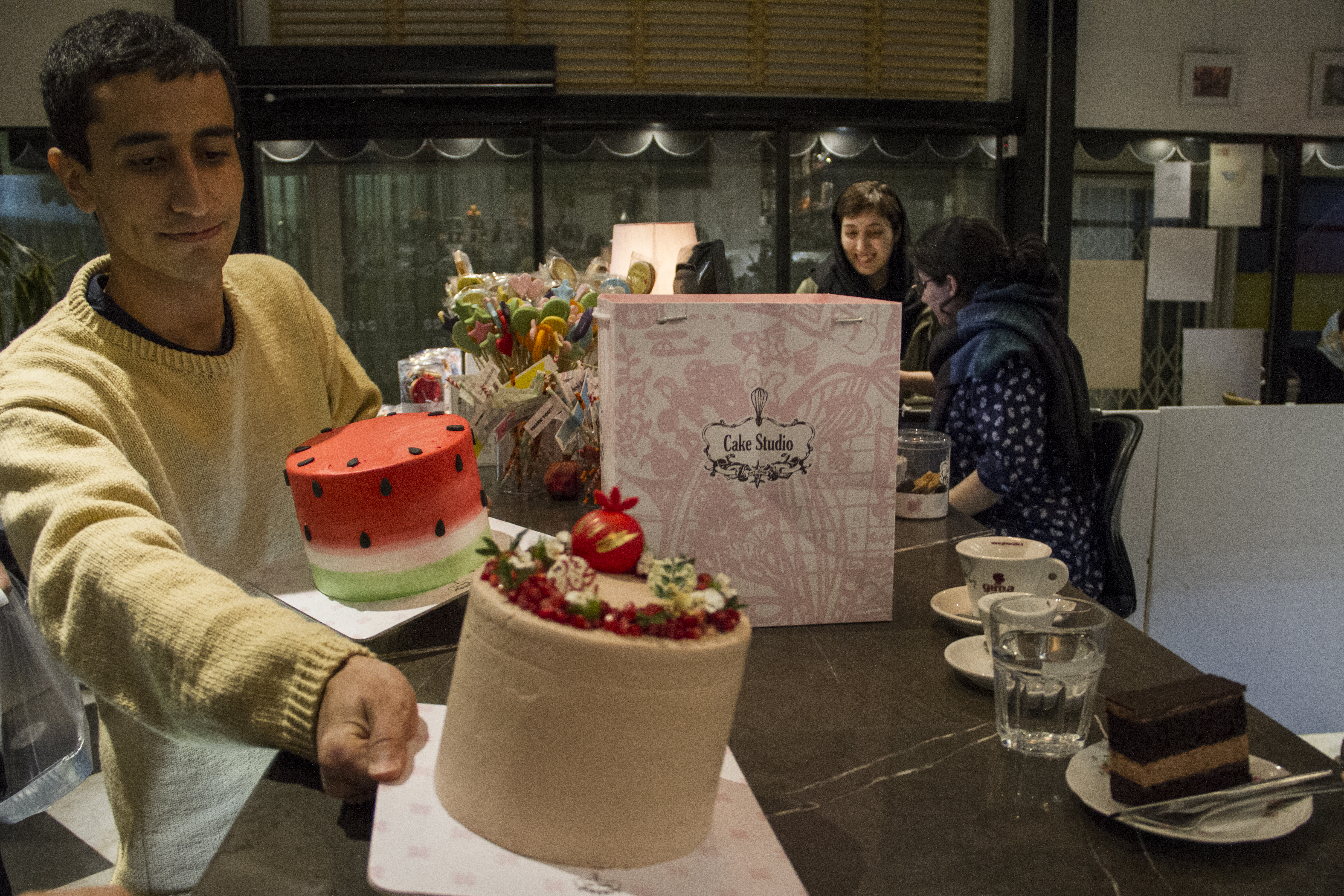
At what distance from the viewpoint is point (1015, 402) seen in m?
2.18

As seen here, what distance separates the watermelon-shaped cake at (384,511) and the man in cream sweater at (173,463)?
6.8 inches

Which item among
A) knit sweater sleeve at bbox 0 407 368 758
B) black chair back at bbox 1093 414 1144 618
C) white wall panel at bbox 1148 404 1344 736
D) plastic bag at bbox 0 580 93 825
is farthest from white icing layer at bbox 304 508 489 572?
white wall panel at bbox 1148 404 1344 736

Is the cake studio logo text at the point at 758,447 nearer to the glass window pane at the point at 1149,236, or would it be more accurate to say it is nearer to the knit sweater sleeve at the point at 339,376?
the knit sweater sleeve at the point at 339,376

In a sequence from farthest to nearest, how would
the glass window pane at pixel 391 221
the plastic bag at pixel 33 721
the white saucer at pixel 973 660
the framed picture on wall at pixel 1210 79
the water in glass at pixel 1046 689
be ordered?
the framed picture on wall at pixel 1210 79 → the glass window pane at pixel 391 221 → the plastic bag at pixel 33 721 → the white saucer at pixel 973 660 → the water in glass at pixel 1046 689

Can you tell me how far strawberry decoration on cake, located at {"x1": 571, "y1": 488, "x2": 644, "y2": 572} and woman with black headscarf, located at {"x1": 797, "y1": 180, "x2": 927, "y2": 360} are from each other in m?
2.96

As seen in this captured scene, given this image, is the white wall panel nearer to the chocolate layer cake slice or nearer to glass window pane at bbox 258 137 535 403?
the chocolate layer cake slice

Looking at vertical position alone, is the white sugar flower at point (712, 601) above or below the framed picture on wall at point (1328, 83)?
below

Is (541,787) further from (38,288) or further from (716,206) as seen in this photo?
(716,206)

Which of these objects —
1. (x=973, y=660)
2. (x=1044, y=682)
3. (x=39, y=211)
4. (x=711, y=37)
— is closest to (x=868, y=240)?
(x=711, y=37)

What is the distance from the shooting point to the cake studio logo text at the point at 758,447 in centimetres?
101

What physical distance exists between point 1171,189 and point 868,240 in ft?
7.91

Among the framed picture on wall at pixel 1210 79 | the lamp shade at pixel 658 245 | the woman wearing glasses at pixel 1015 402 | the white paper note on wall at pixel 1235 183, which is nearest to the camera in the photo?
the woman wearing glasses at pixel 1015 402

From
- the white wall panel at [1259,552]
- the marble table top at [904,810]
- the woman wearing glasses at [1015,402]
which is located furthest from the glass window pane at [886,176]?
the marble table top at [904,810]

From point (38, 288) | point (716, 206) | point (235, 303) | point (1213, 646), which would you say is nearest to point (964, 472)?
point (1213, 646)
